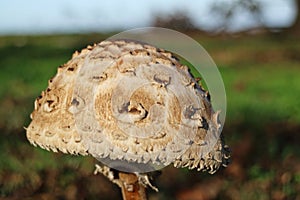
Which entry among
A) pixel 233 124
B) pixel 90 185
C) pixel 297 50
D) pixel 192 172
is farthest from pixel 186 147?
pixel 297 50

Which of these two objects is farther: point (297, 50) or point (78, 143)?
point (297, 50)

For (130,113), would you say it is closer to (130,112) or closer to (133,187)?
(130,112)

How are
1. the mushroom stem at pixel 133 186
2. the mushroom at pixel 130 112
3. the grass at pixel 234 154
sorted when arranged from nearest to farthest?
1. the mushroom at pixel 130 112
2. the mushroom stem at pixel 133 186
3. the grass at pixel 234 154

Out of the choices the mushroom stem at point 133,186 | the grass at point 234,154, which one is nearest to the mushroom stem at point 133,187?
the mushroom stem at point 133,186

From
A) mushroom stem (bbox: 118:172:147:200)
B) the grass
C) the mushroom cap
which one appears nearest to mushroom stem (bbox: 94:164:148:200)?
mushroom stem (bbox: 118:172:147:200)

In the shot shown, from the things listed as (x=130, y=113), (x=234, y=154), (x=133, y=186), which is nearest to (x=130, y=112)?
(x=130, y=113)

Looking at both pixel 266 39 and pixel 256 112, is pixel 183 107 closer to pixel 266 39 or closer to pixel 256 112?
pixel 256 112

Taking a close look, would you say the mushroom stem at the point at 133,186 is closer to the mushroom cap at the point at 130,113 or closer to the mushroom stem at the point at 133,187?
the mushroom stem at the point at 133,187

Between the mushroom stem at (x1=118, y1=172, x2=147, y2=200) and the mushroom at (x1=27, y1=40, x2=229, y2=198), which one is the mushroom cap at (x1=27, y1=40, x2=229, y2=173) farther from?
the mushroom stem at (x1=118, y1=172, x2=147, y2=200)
